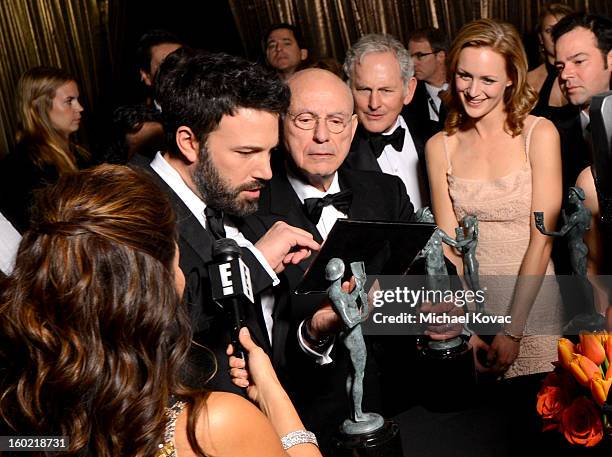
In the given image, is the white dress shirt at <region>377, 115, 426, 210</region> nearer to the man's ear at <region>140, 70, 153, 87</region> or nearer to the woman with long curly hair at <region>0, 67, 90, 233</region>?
the woman with long curly hair at <region>0, 67, 90, 233</region>

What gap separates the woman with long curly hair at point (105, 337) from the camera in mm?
1238

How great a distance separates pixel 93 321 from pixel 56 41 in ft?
19.3

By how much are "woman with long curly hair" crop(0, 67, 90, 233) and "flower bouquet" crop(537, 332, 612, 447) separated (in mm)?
2416

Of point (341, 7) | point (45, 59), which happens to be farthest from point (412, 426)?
point (45, 59)

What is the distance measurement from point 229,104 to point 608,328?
1.04 metres

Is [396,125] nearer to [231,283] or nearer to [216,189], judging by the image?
[216,189]

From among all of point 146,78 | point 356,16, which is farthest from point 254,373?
point 356,16

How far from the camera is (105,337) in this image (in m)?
1.27

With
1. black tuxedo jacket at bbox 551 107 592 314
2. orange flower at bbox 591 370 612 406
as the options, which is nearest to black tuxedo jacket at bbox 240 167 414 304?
black tuxedo jacket at bbox 551 107 592 314

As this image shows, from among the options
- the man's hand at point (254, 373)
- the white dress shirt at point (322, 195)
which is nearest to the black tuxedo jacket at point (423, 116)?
the white dress shirt at point (322, 195)

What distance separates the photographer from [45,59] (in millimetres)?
6707

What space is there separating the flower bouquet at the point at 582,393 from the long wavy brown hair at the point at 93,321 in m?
0.78

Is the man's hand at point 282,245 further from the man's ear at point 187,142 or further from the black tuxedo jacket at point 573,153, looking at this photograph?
the black tuxedo jacket at point 573,153

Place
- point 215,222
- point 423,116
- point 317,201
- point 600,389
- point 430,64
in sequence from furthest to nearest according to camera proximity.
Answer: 1. point 430,64
2. point 423,116
3. point 317,201
4. point 215,222
5. point 600,389
